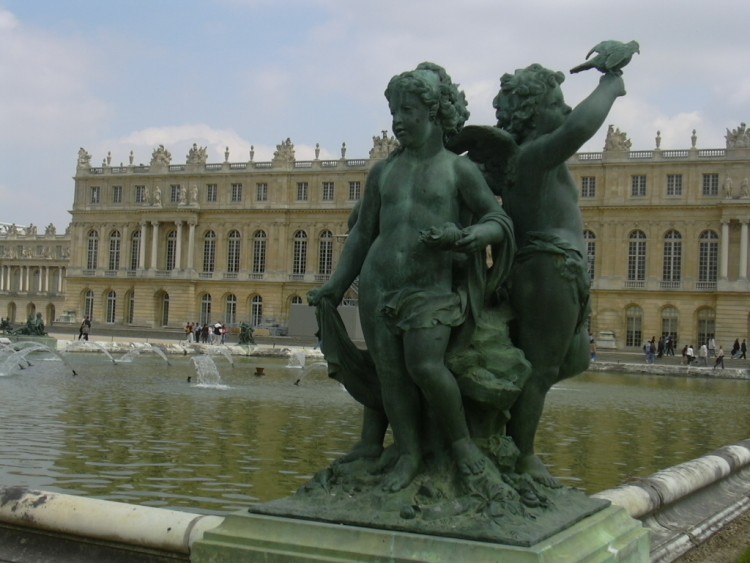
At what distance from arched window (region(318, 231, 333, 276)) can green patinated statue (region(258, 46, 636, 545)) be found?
56310 mm

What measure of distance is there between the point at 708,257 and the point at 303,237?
24.7m

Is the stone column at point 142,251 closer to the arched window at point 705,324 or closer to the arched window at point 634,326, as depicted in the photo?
the arched window at point 634,326

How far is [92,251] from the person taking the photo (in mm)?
66562

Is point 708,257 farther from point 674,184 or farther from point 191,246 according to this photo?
point 191,246

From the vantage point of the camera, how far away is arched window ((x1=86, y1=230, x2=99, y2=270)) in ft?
218

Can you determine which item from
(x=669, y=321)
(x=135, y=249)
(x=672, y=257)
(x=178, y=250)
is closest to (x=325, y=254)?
(x=178, y=250)

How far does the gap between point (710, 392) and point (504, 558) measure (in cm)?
2053

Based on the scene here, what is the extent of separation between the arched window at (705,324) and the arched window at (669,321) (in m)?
1.19

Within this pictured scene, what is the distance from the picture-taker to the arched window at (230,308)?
62469 millimetres

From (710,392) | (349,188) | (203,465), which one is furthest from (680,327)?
(203,465)

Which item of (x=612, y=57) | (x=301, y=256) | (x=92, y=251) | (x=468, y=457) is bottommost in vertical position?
(x=468, y=457)

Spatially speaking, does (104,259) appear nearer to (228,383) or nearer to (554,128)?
(228,383)

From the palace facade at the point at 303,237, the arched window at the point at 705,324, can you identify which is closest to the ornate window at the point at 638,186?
the palace facade at the point at 303,237

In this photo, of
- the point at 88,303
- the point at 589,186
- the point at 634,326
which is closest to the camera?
the point at 634,326
